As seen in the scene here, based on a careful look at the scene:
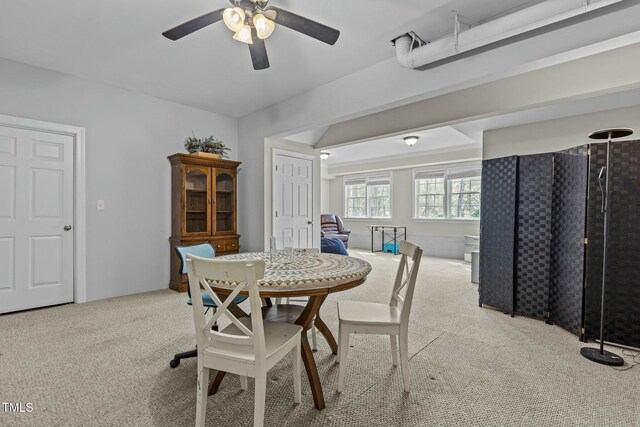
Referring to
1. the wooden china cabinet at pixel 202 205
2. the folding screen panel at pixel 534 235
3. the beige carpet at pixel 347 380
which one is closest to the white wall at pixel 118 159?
the wooden china cabinet at pixel 202 205

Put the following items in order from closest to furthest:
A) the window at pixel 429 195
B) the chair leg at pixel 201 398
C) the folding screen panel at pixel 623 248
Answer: the chair leg at pixel 201 398 → the folding screen panel at pixel 623 248 → the window at pixel 429 195

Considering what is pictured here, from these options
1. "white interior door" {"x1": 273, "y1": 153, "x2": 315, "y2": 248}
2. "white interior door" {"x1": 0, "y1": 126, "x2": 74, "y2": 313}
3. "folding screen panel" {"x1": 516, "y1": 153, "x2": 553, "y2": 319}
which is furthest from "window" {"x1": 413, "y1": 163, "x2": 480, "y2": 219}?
"white interior door" {"x1": 0, "y1": 126, "x2": 74, "y2": 313}

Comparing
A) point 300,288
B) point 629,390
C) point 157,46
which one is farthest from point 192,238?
point 629,390

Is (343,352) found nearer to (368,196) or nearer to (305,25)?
(305,25)

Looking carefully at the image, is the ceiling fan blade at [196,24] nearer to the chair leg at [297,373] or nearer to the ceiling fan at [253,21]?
the ceiling fan at [253,21]

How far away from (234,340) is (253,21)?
1.94 m

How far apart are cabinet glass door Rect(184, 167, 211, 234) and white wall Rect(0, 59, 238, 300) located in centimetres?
30

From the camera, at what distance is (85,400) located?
1752 mm

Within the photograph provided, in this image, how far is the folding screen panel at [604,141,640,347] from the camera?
2.50 metres

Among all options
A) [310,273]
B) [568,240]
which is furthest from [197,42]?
[568,240]

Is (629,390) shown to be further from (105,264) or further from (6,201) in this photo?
(6,201)

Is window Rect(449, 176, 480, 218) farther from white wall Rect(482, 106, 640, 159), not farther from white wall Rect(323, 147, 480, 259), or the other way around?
white wall Rect(482, 106, 640, 159)

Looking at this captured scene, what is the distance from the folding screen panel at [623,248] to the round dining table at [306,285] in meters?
2.23

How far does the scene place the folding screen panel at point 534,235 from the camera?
3.07m
